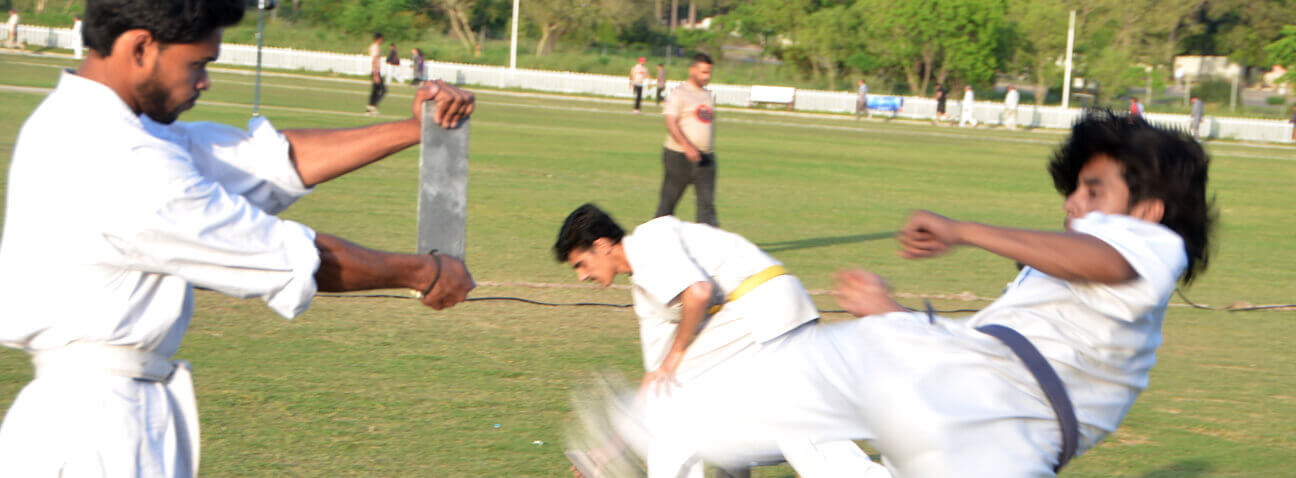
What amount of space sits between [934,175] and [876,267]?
1168cm

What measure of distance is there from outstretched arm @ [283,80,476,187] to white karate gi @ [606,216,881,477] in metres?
1.48

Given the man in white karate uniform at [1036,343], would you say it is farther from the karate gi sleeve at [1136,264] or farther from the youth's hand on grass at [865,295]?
the youth's hand on grass at [865,295]

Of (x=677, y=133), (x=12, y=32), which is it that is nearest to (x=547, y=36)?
(x=12, y=32)

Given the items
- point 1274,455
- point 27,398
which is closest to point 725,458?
point 27,398

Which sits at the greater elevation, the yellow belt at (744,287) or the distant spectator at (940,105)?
the distant spectator at (940,105)

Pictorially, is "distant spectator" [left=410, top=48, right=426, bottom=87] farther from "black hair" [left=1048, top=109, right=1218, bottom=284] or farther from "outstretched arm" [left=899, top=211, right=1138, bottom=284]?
"outstretched arm" [left=899, top=211, right=1138, bottom=284]

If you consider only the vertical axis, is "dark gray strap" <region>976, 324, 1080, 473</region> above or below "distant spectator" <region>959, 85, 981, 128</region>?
below

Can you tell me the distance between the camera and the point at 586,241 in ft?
16.3

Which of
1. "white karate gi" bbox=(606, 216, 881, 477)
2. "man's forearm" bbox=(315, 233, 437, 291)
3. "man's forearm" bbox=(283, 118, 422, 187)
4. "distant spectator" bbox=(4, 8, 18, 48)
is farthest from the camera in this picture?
"distant spectator" bbox=(4, 8, 18, 48)


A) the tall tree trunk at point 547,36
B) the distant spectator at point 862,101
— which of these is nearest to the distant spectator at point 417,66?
the distant spectator at point 862,101

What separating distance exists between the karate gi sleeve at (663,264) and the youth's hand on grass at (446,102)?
1.46 meters

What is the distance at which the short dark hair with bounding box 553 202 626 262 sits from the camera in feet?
16.2

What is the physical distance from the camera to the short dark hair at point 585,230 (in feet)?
16.2

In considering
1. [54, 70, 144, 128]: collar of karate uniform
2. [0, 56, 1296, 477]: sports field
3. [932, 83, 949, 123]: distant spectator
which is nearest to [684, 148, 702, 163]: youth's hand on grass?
[0, 56, 1296, 477]: sports field
